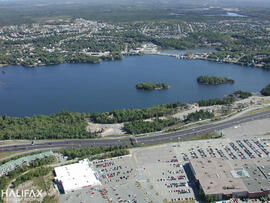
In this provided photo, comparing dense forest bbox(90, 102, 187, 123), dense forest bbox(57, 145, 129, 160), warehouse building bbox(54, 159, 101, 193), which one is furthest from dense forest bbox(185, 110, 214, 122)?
warehouse building bbox(54, 159, 101, 193)

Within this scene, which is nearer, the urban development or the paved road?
the urban development

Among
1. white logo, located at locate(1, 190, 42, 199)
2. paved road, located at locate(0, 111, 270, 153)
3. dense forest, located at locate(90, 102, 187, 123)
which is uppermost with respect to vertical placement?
dense forest, located at locate(90, 102, 187, 123)

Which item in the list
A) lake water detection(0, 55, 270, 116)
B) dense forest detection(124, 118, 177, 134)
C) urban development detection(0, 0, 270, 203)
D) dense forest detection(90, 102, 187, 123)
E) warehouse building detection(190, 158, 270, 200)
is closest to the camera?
warehouse building detection(190, 158, 270, 200)

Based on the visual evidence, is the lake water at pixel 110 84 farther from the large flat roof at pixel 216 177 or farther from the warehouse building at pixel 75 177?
the large flat roof at pixel 216 177

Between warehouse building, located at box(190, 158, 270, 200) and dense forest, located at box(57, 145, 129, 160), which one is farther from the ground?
warehouse building, located at box(190, 158, 270, 200)

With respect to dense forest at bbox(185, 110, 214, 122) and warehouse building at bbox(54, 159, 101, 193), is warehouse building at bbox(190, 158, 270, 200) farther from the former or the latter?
dense forest at bbox(185, 110, 214, 122)

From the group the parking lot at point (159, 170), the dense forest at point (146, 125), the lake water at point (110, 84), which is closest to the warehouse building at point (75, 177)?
the parking lot at point (159, 170)

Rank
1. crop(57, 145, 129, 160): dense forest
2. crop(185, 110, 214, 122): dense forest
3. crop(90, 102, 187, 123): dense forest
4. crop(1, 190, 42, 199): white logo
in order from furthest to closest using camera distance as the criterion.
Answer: crop(90, 102, 187, 123): dense forest → crop(185, 110, 214, 122): dense forest → crop(57, 145, 129, 160): dense forest → crop(1, 190, 42, 199): white logo
